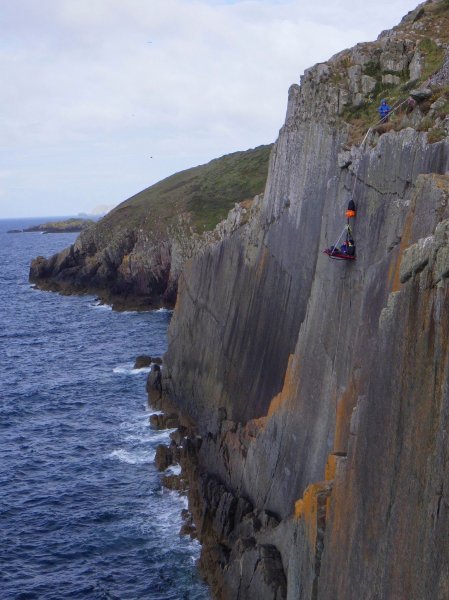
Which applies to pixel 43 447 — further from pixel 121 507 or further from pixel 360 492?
pixel 360 492

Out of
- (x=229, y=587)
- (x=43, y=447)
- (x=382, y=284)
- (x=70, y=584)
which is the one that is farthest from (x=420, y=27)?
(x=43, y=447)

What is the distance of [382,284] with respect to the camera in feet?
67.1

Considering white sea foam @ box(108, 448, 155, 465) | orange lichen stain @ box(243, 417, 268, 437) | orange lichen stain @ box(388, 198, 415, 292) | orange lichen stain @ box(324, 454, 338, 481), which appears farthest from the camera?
white sea foam @ box(108, 448, 155, 465)

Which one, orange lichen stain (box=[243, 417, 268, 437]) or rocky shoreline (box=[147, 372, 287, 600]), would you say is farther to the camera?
orange lichen stain (box=[243, 417, 268, 437])

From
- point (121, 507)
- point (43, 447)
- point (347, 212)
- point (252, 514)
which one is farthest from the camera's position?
point (43, 447)

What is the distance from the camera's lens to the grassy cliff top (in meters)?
105

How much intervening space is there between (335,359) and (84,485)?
19.6 m

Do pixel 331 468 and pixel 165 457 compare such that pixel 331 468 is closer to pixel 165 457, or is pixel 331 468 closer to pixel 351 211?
pixel 351 211

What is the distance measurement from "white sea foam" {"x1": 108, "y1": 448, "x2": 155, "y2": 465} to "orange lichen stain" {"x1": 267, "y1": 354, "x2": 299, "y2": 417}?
13.5 meters

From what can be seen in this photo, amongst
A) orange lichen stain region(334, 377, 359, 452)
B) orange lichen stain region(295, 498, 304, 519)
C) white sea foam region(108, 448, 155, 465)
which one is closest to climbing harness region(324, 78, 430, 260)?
orange lichen stain region(334, 377, 359, 452)

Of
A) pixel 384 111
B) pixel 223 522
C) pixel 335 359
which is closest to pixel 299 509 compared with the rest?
pixel 335 359

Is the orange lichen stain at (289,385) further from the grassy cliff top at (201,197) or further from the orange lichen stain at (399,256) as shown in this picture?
the grassy cliff top at (201,197)

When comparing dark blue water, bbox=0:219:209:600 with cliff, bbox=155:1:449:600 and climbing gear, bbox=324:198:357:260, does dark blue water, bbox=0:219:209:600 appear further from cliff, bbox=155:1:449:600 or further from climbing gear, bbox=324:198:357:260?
climbing gear, bbox=324:198:357:260

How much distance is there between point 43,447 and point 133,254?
191 feet
